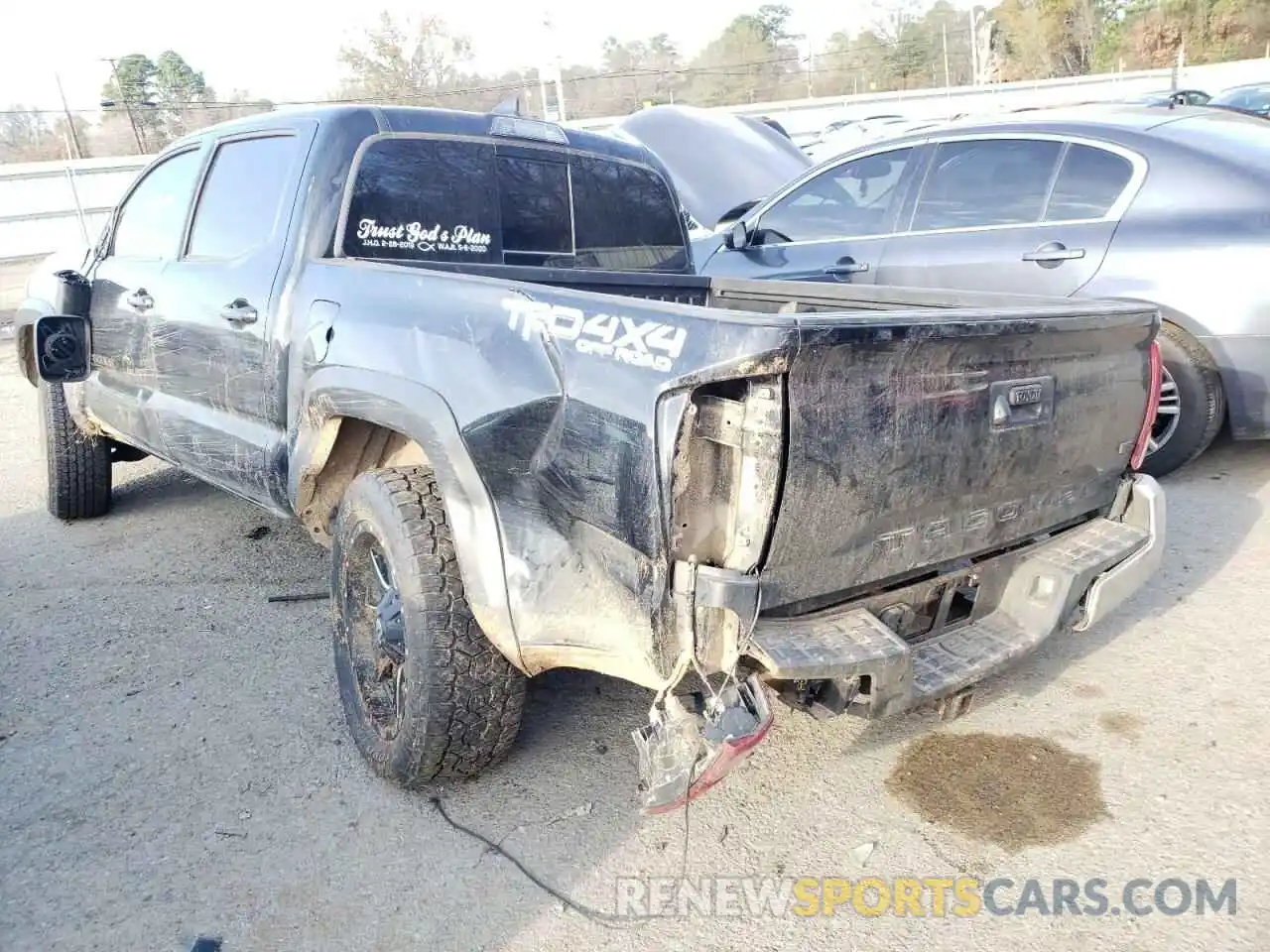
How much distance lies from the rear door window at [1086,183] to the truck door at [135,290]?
4.10 m

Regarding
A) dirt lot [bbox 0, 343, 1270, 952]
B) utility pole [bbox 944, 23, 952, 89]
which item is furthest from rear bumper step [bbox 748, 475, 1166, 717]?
utility pole [bbox 944, 23, 952, 89]

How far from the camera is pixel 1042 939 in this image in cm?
216

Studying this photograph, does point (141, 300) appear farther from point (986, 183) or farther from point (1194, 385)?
point (1194, 385)

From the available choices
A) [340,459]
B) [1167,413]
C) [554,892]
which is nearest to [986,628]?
[554,892]

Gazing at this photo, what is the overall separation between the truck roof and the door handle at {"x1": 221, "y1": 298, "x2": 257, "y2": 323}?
69 centimetres

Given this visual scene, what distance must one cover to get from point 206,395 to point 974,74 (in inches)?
2079

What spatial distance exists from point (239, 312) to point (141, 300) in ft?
3.34

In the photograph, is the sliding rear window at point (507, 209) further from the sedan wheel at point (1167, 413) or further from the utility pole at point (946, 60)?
the utility pole at point (946, 60)

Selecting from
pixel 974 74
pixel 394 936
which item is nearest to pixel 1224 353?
pixel 394 936

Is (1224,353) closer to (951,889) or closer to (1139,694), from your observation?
(1139,694)

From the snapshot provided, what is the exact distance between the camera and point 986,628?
2627 mm

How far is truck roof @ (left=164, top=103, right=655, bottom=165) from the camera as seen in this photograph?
332 centimetres

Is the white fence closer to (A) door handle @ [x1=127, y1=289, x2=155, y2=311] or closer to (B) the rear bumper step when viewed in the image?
(A) door handle @ [x1=127, y1=289, x2=155, y2=311]

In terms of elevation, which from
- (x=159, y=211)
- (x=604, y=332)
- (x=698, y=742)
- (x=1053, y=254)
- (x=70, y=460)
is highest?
(x=159, y=211)
